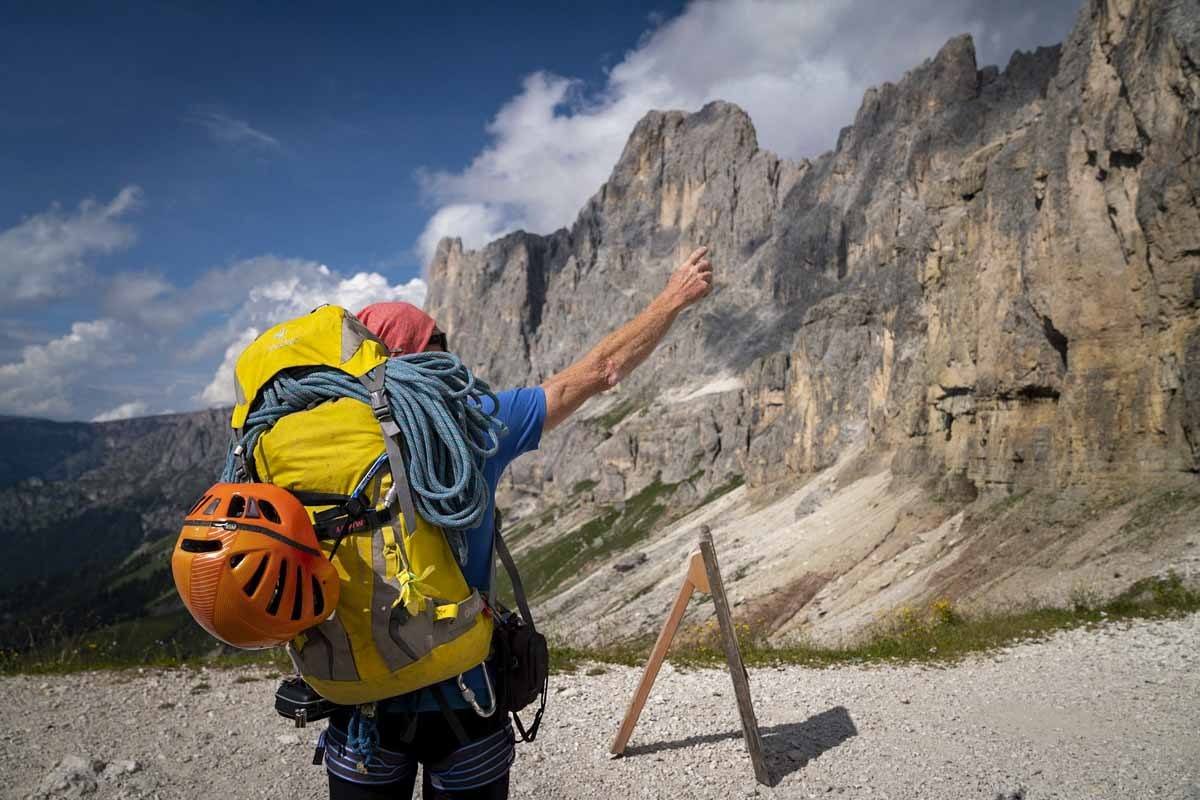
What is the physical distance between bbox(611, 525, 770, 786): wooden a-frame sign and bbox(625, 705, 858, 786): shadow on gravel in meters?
0.24

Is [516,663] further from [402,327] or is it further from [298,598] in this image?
[402,327]

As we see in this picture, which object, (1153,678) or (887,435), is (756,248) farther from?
(1153,678)

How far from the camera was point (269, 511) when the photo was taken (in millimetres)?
2713

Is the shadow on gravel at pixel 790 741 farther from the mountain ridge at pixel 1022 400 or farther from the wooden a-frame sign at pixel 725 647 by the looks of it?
the mountain ridge at pixel 1022 400

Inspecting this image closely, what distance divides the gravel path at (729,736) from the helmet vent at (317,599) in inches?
181

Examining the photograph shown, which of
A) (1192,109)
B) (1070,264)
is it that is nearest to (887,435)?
(1070,264)

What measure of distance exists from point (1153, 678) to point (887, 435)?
55.6m

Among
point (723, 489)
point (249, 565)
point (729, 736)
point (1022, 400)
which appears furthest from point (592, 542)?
point (249, 565)

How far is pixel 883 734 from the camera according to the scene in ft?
24.9

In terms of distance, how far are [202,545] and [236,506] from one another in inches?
7.1

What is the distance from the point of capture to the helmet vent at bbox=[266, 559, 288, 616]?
2605 millimetres

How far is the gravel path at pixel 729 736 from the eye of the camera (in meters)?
6.45

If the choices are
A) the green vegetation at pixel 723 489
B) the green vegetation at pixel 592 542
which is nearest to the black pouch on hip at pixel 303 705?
the green vegetation at pixel 592 542

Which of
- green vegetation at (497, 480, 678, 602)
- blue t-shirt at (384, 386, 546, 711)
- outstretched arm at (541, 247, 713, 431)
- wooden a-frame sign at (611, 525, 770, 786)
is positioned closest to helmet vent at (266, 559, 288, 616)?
blue t-shirt at (384, 386, 546, 711)
